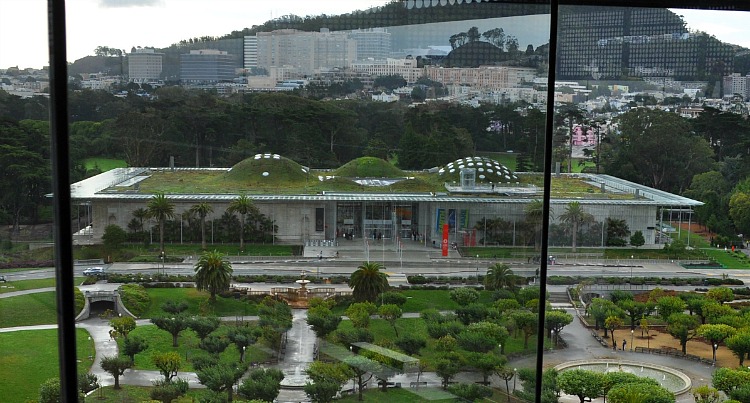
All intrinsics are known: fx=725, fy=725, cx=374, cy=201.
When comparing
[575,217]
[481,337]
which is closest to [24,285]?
[481,337]

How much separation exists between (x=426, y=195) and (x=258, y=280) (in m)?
1.00

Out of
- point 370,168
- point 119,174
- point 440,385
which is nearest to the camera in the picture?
point 119,174

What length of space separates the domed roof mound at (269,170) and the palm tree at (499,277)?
1.42 m

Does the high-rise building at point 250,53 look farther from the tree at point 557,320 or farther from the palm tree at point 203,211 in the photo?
the tree at point 557,320

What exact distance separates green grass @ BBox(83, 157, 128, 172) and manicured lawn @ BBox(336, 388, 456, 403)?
178 centimetres

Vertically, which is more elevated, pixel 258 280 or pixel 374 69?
pixel 374 69

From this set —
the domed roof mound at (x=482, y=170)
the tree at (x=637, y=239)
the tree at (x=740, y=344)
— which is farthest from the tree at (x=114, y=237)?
the tree at (x=740, y=344)

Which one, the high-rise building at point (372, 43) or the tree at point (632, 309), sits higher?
the high-rise building at point (372, 43)

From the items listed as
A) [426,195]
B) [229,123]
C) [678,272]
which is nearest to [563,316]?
[678,272]

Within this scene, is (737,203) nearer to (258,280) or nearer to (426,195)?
(426,195)

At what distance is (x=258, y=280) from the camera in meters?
3.88

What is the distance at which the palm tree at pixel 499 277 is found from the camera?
4406 millimetres

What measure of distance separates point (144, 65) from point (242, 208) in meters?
0.87

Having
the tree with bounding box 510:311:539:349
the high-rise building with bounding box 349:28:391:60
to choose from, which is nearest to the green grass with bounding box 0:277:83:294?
the high-rise building with bounding box 349:28:391:60
